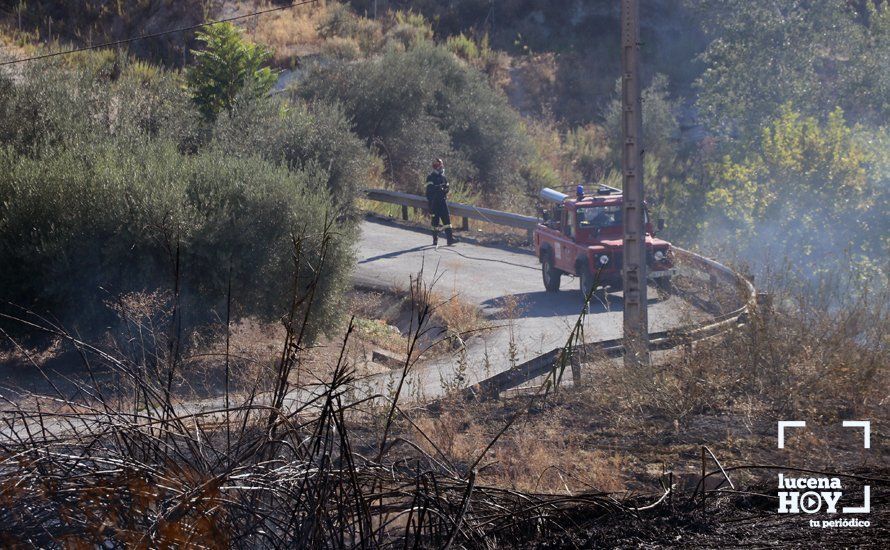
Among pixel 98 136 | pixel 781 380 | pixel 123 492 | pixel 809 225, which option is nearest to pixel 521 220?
pixel 809 225

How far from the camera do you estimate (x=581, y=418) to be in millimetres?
9453

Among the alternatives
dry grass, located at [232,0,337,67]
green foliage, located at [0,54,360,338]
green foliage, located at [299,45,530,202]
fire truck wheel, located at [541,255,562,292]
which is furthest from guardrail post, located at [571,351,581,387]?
dry grass, located at [232,0,337,67]

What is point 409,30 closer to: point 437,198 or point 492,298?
point 437,198

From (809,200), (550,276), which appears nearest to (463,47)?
(809,200)

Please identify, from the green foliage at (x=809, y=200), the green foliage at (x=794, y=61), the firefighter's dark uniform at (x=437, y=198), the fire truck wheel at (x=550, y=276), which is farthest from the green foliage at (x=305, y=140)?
the green foliage at (x=794, y=61)

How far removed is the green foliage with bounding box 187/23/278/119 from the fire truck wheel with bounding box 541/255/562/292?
8.46 m

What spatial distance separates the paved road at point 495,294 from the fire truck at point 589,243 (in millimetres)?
556

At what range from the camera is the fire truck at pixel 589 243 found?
1666 cm

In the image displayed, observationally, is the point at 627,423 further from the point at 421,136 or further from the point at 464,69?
the point at 464,69

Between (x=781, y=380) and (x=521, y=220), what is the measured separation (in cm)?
1368

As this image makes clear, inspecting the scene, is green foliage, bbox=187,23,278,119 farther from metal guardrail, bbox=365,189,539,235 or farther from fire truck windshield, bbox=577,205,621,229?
fire truck windshield, bbox=577,205,621,229

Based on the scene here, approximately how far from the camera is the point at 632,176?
37.7 feet

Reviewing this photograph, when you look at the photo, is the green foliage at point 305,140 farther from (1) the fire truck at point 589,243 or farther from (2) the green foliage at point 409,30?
(2) the green foliage at point 409,30

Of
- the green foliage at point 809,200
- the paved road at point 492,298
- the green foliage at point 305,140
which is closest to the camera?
the paved road at point 492,298
